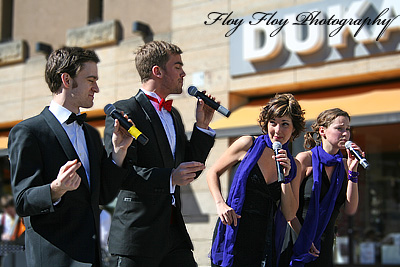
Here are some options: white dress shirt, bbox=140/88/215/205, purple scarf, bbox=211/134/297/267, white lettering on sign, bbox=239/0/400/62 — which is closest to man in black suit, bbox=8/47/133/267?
white dress shirt, bbox=140/88/215/205

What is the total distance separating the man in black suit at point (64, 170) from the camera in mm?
2945

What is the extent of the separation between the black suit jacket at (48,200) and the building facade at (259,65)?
545 cm

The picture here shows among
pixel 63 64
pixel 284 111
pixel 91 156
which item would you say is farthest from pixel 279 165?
pixel 63 64

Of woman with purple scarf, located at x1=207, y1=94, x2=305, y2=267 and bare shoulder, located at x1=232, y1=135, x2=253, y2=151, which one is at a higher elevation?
bare shoulder, located at x1=232, y1=135, x2=253, y2=151

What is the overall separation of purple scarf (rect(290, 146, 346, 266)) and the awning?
4.33 metres

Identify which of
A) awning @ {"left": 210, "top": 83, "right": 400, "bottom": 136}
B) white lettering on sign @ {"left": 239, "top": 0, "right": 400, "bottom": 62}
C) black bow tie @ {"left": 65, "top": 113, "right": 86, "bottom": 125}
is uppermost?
white lettering on sign @ {"left": 239, "top": 0, "right": 400, "bottom": 62}

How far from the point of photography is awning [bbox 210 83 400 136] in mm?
8977

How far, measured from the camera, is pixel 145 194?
139 inches

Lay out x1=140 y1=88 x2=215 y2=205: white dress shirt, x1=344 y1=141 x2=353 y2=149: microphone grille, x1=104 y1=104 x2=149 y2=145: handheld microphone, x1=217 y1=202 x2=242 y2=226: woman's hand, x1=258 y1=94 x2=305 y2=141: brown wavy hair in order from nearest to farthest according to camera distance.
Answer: x1=104 y1=104 x2=149 y2=145: handheld microphone
x1=140 y1=88 x2=215 y2=205: white dress shirt
x1=217 y1=202 x2=242 y2=226: woman's hand
x1=258 y1=94 x2=305 y2=141: brown wavy hair
x1=344 y1=141 x2=353 y2=149: microphone grille

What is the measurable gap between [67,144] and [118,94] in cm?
799

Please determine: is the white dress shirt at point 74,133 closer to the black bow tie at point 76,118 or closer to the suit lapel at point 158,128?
the black bow tie at point 76,118

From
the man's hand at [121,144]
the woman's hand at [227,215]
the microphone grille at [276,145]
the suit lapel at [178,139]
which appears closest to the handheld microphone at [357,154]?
the microphone grille at [276,145]

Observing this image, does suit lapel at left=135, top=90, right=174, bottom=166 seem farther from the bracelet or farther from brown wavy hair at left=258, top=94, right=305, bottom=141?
the bracelet

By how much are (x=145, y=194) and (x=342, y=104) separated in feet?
21.8
